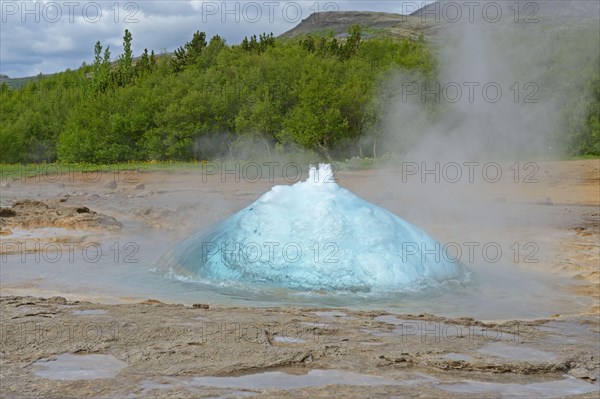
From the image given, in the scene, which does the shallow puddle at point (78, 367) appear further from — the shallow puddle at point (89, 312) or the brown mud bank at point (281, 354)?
the shallow puddle at point (89, 312)

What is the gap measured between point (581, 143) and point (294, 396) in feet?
60.1

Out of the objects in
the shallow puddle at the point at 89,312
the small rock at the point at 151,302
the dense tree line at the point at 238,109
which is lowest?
the small rock at the point at 151,302

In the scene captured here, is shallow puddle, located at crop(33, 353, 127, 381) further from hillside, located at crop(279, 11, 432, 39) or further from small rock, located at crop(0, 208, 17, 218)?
hillside, located at crop(279, 11, 432, 39)

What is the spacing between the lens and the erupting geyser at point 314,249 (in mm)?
6555

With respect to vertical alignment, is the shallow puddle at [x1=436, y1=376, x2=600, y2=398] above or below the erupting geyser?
below

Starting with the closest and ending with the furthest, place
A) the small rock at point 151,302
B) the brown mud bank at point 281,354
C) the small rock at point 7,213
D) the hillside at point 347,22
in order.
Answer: the brown mud bank at point 281,354 → the small rock at point 151,302 → the small rock at point 7,213 → the hillside at point 347,22

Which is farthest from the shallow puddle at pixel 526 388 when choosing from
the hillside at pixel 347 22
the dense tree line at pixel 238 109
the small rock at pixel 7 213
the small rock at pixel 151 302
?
the hillside at pixel 347 22

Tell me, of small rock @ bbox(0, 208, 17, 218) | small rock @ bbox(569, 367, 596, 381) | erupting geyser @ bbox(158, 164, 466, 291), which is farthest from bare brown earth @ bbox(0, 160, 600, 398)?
small rock @ bbox(0, 208, 17, 218)

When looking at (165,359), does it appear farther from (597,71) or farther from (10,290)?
(597,71)

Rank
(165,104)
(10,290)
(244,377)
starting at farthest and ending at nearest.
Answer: (165,104) < (10,290) < (244,377)

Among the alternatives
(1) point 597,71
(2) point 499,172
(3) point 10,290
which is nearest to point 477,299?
(3) point 10,290

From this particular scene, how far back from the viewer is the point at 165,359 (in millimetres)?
3936

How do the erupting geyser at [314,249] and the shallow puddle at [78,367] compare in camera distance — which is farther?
the erupting geyser at [314,249]

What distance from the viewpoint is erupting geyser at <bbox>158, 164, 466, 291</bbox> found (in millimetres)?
6555
